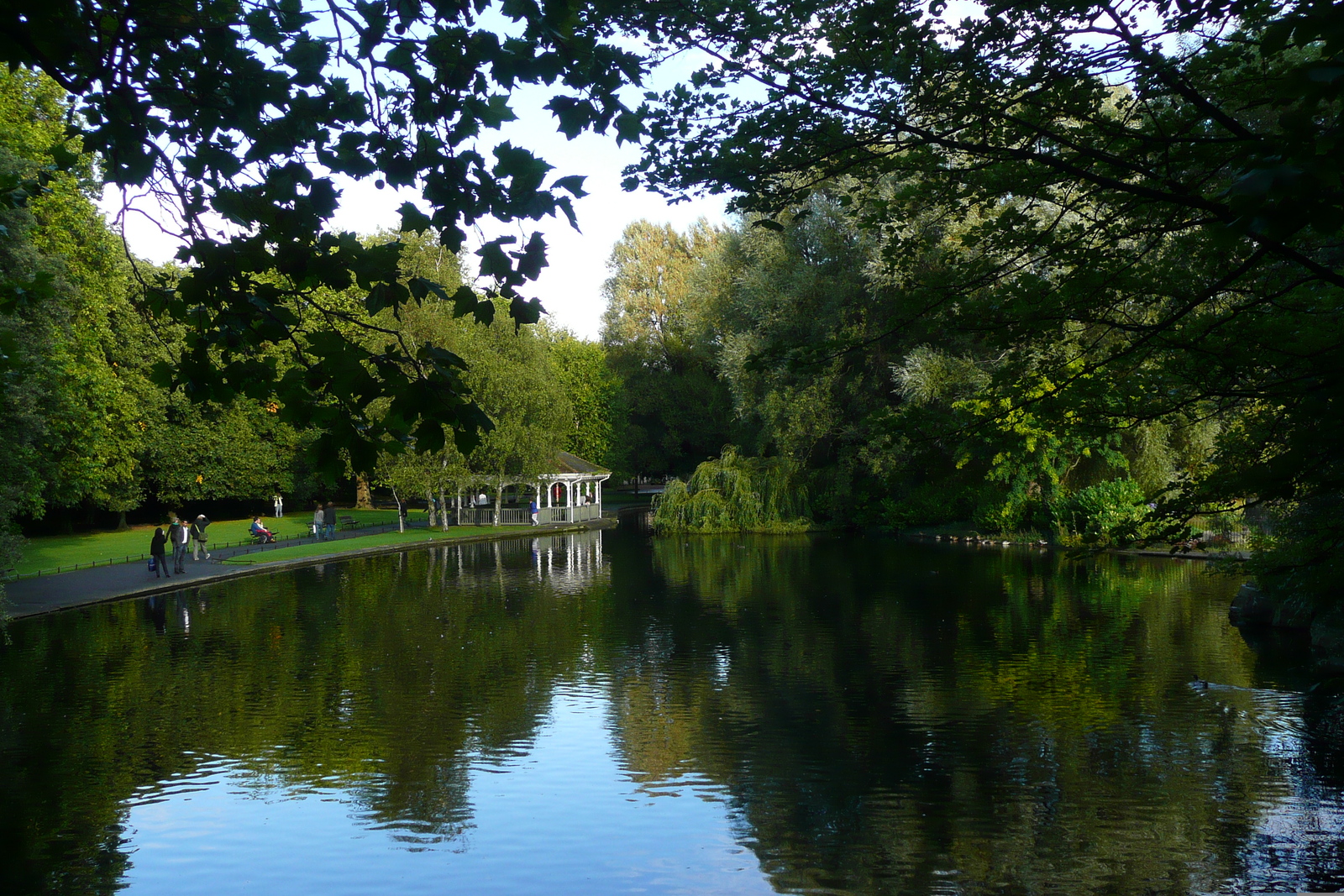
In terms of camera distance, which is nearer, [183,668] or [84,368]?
[183,668]

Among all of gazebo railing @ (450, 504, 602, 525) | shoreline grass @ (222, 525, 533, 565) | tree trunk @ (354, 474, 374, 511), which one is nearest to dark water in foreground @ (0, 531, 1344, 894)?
shoreline grass @ (222, 525, 533, 565)

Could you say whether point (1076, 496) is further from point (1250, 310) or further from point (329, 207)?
point (329, 207)

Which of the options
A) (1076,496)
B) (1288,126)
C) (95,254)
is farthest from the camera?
(1076,496)

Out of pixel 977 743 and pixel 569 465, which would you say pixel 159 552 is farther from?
pixel 569 465

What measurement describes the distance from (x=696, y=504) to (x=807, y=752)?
124 ft

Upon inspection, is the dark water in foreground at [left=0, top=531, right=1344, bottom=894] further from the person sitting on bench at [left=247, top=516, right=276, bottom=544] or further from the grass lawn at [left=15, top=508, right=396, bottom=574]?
the person sitting on bench at [left=247, top=516, right=276, bottom=544]

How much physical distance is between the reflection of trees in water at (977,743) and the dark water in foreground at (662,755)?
5 cm

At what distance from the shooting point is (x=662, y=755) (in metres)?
11.1

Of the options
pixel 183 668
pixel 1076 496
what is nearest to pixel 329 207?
pixel 183 668

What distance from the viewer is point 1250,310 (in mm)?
A: 9070

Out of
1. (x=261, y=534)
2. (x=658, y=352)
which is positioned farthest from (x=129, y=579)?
(x=658, y=352)

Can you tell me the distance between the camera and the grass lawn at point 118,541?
34.8 metres

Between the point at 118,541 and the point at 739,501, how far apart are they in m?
26.6

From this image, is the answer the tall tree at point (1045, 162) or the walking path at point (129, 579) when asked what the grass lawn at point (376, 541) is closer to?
the walking path at point (129, 579)
